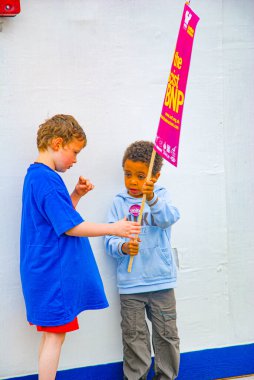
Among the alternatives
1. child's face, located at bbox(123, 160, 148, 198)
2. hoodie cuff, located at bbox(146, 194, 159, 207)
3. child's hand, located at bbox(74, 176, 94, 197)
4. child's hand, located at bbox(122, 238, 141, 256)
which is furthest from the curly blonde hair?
child's hand, located at bbox(122, 238, 141, 256)

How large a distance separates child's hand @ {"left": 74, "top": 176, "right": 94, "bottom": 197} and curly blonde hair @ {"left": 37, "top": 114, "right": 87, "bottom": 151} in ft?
0.93

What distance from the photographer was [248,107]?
4.19m

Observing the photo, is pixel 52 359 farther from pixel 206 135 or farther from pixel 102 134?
pixel 206 135

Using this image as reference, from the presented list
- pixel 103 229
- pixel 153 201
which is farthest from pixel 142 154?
pixel 103 229

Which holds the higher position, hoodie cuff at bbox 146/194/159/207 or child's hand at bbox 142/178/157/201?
child's hand at bbox 142/178/157/201

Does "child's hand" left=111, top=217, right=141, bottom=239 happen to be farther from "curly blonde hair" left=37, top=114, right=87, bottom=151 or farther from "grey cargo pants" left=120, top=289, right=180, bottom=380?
"grey cargo pants" left=120, top=289, right=180, bottom=380

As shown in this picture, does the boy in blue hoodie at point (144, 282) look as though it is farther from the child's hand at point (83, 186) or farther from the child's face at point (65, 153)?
the child's face at point (65, 153)

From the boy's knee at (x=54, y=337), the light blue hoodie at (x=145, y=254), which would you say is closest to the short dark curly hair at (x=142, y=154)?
the light blue hoodie at (x=145, y=254)

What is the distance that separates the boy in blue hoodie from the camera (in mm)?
3754

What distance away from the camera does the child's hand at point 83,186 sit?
362 centimetres

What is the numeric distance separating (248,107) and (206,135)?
13.5 inches

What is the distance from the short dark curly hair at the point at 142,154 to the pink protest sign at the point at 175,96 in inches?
9.8

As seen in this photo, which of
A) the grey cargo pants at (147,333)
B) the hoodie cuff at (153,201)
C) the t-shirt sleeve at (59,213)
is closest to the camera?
the t-shirt sleeve at (59,213)

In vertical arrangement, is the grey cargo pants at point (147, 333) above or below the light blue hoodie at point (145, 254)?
below
